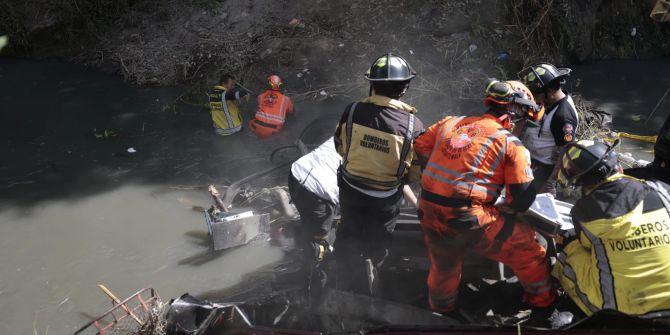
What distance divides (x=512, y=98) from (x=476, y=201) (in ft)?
2.61

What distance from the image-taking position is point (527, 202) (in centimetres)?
307

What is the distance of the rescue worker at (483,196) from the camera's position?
3.01 meters

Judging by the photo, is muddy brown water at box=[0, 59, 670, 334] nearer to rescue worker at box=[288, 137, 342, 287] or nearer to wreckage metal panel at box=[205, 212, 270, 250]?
wreckage metal panel at box=[205, 212, 270, 250]

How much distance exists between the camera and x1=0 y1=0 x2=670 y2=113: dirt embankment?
893 centimetres

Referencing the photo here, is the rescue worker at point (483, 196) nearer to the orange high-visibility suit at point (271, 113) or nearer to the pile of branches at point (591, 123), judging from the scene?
the pile of branches at point (591, 123)

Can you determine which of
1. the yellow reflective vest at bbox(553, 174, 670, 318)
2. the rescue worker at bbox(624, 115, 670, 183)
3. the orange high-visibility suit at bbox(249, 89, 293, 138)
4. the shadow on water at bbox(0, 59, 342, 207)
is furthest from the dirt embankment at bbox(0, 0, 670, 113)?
the yellow reflective vest at bbox(553, 174, 670, 318)

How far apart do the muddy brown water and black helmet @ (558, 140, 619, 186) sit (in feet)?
11.9

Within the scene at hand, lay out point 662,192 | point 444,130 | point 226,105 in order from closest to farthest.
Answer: point 662,192
point 444,130
point 226,105

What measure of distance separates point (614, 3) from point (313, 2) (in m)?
6.59

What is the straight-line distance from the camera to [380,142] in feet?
11.5

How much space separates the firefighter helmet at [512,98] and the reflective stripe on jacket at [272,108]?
4.72m

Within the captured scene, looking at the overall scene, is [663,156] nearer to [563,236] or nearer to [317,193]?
[563,236]

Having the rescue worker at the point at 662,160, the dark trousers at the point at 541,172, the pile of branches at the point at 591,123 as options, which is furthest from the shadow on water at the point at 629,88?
the dark trousers at the point at 541,172

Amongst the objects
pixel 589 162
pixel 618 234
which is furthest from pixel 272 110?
pixel 618 234
